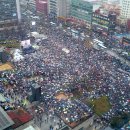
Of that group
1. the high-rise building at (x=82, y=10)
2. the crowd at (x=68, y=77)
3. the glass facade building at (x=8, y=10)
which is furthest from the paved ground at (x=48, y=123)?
the high-rise building at (x=82, y=10)

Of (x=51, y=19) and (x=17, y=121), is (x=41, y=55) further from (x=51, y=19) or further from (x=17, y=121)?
(x=51, y=19)

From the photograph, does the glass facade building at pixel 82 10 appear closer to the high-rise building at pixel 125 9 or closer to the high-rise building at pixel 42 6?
the high-rise building at pixel 42 6

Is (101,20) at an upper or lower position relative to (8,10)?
lower

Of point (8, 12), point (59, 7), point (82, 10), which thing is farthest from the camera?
point (59, 7)

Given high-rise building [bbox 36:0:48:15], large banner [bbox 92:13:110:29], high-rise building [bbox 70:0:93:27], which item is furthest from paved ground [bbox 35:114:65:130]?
high-rise building [bbox 36:0:48:15]

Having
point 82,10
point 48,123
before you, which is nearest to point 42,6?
point 82,10

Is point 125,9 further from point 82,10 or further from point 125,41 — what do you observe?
point 125,41

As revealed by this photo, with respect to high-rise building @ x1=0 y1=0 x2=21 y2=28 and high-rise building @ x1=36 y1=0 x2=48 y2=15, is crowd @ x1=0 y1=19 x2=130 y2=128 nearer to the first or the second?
high-rise building @ x1=0 y1=0 x2=21 y2=28
